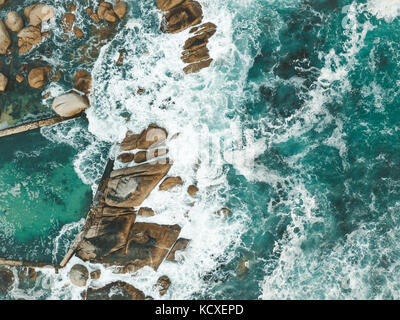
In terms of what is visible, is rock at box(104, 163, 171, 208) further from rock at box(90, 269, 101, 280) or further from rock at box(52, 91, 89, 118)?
rock at box(52, 91, 89, 118)

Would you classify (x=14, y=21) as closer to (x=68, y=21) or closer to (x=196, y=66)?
(x=68, y=21)

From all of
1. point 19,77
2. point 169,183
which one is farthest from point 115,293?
point 19,77

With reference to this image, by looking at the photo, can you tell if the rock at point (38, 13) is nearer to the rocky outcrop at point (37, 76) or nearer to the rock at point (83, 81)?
the rocky outcrop at point (37, 76)

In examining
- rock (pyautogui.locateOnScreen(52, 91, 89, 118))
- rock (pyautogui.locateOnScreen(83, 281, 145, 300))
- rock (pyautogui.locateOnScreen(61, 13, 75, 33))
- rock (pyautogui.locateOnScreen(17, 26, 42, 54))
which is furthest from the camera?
rock (pyautogui.locateOnScreen(61, 13, 75, 33))

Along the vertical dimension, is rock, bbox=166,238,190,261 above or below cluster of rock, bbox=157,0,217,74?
below

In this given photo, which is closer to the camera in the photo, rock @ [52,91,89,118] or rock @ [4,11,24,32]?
rock @ [52,91,89,118]

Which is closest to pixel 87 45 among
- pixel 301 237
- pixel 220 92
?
pixel 220 92

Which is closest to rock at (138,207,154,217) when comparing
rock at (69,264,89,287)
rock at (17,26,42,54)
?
rock at (69,264,89,287)

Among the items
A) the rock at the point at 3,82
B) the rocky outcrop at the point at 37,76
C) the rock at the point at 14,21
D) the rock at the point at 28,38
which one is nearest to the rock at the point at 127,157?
the rocky outcrop at the point at 37,76

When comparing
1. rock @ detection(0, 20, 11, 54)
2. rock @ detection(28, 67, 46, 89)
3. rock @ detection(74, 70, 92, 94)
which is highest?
rock @ detection(0, 20, 11, 54)
